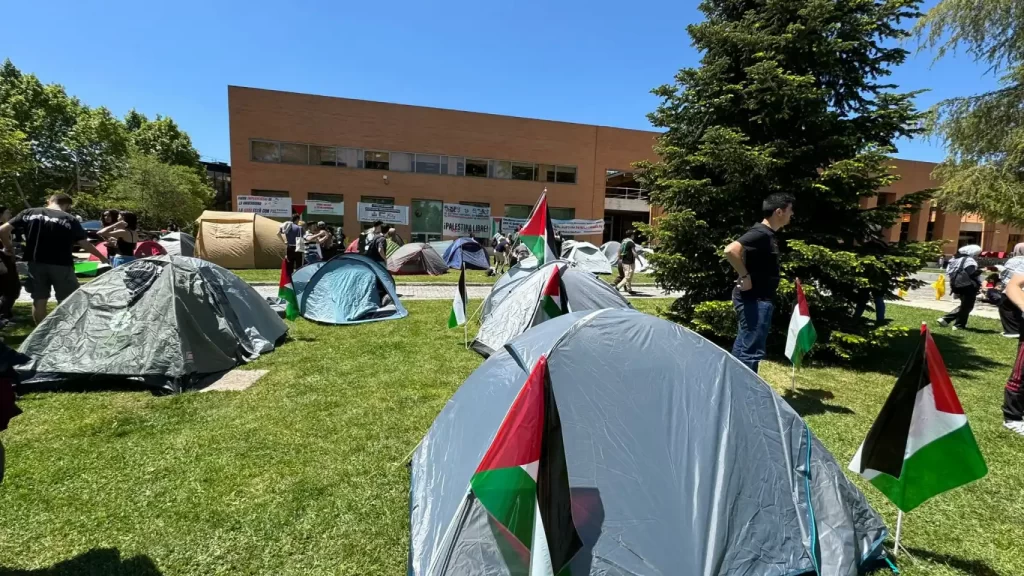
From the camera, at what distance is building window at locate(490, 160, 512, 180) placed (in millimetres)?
30781

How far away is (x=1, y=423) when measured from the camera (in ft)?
6.73

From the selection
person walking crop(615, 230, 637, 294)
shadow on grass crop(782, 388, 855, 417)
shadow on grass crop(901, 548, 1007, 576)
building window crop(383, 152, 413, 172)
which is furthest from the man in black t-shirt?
building window crop(383, 152, 413, 172)

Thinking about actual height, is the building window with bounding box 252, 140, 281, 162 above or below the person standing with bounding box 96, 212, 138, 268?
above

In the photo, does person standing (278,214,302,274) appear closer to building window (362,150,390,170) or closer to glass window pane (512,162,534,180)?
building window (362,150,390,170)

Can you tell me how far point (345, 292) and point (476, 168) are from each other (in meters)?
23.0

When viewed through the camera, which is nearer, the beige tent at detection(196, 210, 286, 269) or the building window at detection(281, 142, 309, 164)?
the beige tent at detection(196, 210, 286, 269)

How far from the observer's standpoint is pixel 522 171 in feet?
103

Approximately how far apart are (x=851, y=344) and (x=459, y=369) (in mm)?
5572

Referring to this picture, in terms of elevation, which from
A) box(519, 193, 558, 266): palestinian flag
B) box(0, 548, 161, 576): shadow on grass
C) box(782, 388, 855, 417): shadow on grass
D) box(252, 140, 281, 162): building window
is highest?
box(252, 140, 281, 162): building window

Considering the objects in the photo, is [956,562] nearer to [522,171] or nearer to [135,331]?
[135,331]

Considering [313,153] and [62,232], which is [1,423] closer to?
[62,232]

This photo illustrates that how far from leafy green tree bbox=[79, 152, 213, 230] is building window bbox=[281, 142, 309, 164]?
34.8ft

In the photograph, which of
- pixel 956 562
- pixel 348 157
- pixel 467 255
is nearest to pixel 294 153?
pixel 348 157

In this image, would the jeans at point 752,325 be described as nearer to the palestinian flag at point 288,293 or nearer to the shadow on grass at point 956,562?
the shadow on grass at point 956,562
